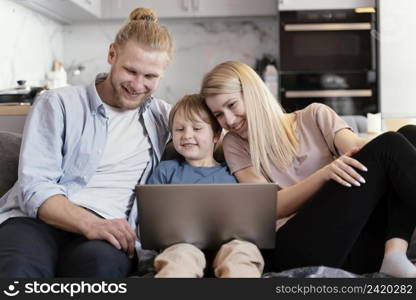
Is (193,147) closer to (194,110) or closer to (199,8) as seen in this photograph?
(194,110)

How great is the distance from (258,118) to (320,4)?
273 cm

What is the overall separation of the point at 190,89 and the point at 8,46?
158 cm

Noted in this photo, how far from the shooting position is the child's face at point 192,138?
1.51 m

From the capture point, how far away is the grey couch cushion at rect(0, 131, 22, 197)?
1.53m

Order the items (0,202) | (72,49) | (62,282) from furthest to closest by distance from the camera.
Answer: (72,49) < (0,202) < (62,282)

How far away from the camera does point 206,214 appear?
1.18m

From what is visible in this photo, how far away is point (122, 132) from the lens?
1540 mm

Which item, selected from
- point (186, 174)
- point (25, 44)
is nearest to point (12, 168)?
point (186, 174)

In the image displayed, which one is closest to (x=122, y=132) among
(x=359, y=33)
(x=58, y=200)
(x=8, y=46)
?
(x=58, y=200)

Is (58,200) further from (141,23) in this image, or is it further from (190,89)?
(190,89)

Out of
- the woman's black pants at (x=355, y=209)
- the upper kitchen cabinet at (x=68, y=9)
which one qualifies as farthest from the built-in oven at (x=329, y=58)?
the woman's black pants at (x=355, y=209)

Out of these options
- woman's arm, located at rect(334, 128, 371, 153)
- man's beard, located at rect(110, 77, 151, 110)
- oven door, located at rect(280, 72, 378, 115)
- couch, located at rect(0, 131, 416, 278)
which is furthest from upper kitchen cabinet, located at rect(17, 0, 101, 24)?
woman's arm, located at rect(334, 128, 371, 153)

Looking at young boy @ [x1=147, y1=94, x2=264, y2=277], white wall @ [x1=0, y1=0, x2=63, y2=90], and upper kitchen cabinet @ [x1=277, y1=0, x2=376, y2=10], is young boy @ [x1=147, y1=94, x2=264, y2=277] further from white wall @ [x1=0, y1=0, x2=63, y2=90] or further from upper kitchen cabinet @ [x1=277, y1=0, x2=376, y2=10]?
upper kitchen cabinet @ [x1=277, y1=0, x2=376, y2=10]

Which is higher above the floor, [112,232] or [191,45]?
[191,45]
